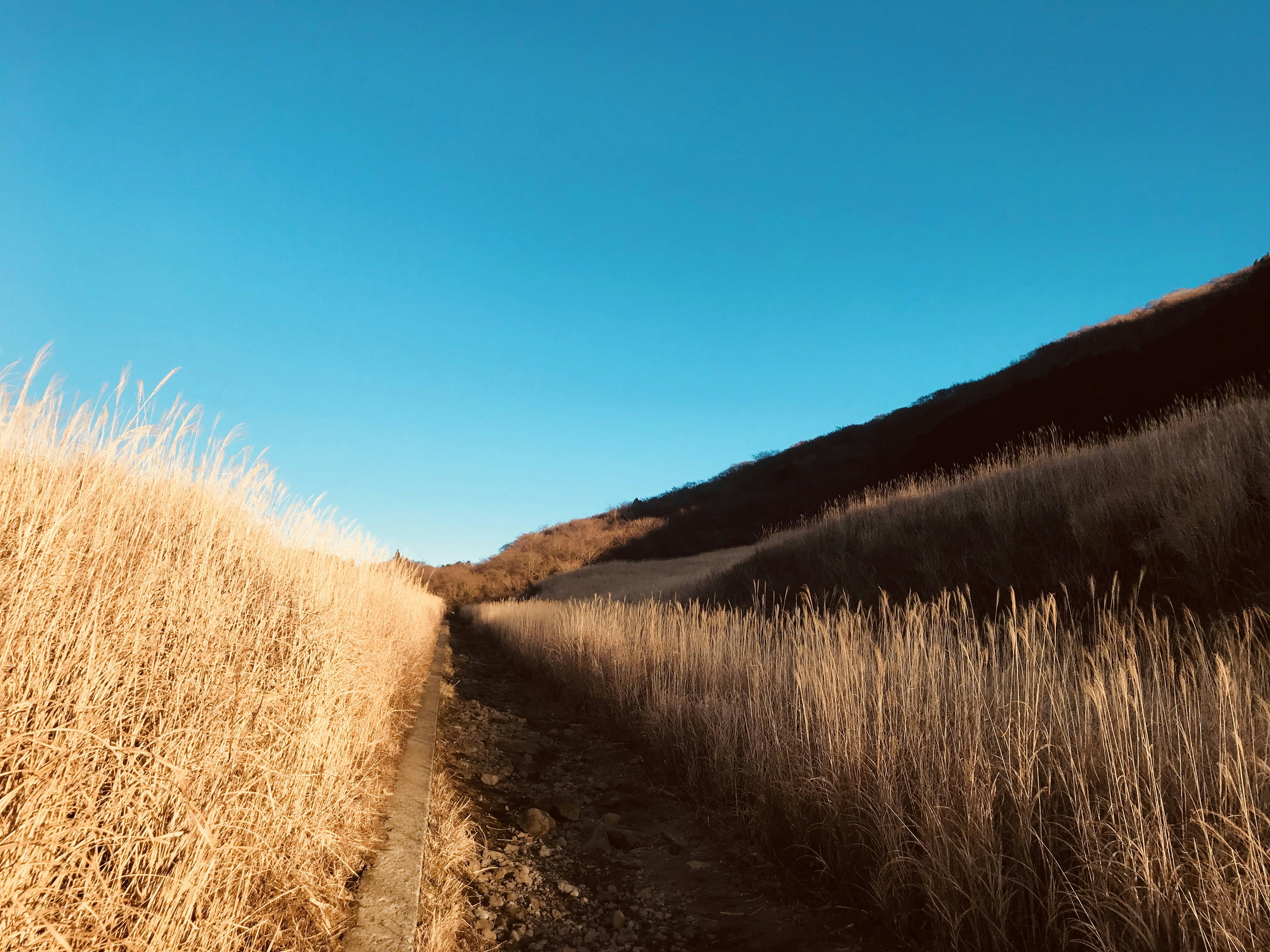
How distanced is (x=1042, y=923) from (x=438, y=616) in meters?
20.9

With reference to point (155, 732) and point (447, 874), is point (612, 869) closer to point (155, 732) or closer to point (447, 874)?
point (447, 874)

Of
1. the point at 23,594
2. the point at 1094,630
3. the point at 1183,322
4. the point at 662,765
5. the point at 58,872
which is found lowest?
the point at 662,765

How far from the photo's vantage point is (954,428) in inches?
921

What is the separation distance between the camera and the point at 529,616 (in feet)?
44.9

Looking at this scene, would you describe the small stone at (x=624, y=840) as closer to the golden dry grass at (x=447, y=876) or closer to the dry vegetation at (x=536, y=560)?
the golden dry grass at (x=447, y=876)

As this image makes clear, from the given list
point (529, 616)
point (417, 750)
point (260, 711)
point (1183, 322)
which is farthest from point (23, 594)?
point (1183, 322)

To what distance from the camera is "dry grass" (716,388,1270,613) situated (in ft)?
18.4

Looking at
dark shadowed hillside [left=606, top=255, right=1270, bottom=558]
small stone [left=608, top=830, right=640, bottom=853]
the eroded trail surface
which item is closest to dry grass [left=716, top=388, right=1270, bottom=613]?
the eroded trail surface

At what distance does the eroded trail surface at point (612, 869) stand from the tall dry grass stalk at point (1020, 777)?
29 centimetres

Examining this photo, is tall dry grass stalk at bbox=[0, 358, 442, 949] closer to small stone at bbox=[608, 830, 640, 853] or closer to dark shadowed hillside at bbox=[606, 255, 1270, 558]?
small stone at bbox=[608, 830, 640, 853]

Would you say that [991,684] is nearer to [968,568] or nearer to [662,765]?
[662,765]

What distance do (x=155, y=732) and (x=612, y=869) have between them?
9.10ft

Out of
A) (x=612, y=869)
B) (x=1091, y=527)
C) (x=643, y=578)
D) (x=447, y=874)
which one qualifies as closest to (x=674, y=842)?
(x=612, y=869)

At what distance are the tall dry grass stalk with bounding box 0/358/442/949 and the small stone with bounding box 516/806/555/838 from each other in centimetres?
106
